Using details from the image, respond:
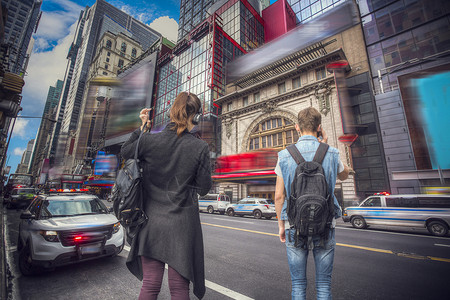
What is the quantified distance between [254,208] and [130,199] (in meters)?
14.8

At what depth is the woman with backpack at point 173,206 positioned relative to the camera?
1320 millimetres

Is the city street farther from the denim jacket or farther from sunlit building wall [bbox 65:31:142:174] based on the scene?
sunlit building wall [bbox 65:31:142:174]

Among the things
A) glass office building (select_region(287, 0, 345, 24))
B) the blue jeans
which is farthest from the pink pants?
glass office building (select_region(287, 0, 345, 24))

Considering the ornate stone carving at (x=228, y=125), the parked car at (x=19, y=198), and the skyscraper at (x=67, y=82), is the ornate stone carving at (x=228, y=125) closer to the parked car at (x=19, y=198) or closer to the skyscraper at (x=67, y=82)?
the parked car at (x=19, y=198)

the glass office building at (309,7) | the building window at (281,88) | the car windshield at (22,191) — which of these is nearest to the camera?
the car windshield at (22,191)

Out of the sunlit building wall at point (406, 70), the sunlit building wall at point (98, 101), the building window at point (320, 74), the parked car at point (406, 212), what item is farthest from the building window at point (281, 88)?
the sunlit building wall at point (98, 101)

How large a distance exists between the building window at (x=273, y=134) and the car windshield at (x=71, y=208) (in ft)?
66.9

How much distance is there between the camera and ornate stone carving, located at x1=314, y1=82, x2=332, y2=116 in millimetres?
20553

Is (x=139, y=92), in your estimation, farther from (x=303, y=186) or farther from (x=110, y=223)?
(x=303, y=186)

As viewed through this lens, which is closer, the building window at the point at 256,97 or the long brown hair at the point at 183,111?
the long brown hair at the point at 183,111

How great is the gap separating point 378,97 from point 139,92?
166 ft

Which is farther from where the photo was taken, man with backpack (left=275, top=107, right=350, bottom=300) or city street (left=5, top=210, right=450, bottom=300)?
city street (left=5, top=210, right=450, bottom=300)

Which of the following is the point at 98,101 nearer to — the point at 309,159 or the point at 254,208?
the point at 254,208

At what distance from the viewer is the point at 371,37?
78.2ft
